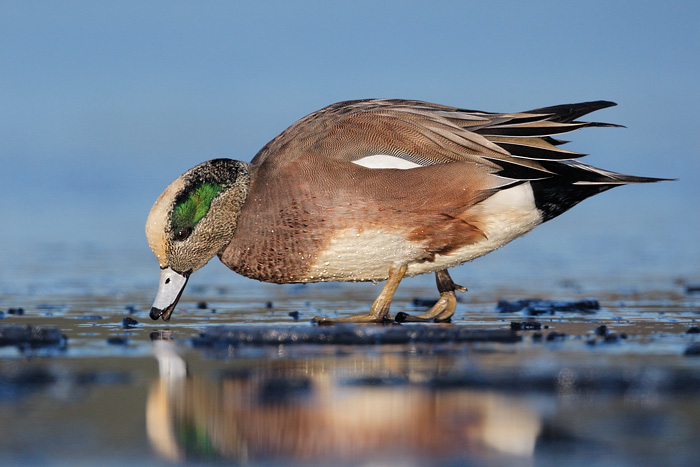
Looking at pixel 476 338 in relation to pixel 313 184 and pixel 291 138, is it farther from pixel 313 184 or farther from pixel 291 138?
pixel 291 138

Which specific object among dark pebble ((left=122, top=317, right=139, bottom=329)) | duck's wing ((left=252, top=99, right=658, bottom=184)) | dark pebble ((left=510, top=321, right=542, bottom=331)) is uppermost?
duck's wing ((left=252, top=99, right=658, bottom=184))

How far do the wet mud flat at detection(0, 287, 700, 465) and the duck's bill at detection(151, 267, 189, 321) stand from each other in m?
0.10

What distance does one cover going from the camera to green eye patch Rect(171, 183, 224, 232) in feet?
16.5

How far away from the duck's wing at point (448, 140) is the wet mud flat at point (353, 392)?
0.85 meters

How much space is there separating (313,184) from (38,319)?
5.65 ft

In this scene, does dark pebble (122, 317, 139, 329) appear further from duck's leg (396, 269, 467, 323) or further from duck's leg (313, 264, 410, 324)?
duck's leg (396, 269, 467, 323)

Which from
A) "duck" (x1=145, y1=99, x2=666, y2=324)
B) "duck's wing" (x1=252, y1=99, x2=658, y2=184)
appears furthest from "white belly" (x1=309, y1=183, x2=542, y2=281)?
"duck's wing" (x1=252, y1=99, x2=658, y2=184)

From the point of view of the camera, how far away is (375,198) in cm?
487

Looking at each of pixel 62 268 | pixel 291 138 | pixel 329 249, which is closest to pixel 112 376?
pixel 329 249

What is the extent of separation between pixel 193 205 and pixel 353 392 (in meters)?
2.26

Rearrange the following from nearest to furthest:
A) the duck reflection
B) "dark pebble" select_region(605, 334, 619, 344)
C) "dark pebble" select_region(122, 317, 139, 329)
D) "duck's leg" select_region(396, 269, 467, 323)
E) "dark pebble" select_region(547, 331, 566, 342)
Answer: the duck reflection
"dark pebble" select_region(605, 334, 619, 344)
"dark pebble" select_region(547, 331, 566, 342)
"dark pebble" select_region(122, 317, 139, 329)
"duck's leg" select_region(396, 269, 467, 323)

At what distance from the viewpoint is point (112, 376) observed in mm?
3428

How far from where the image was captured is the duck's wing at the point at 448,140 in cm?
500

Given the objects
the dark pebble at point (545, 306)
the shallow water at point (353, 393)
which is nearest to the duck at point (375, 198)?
the shallow water at point (353, 393)
